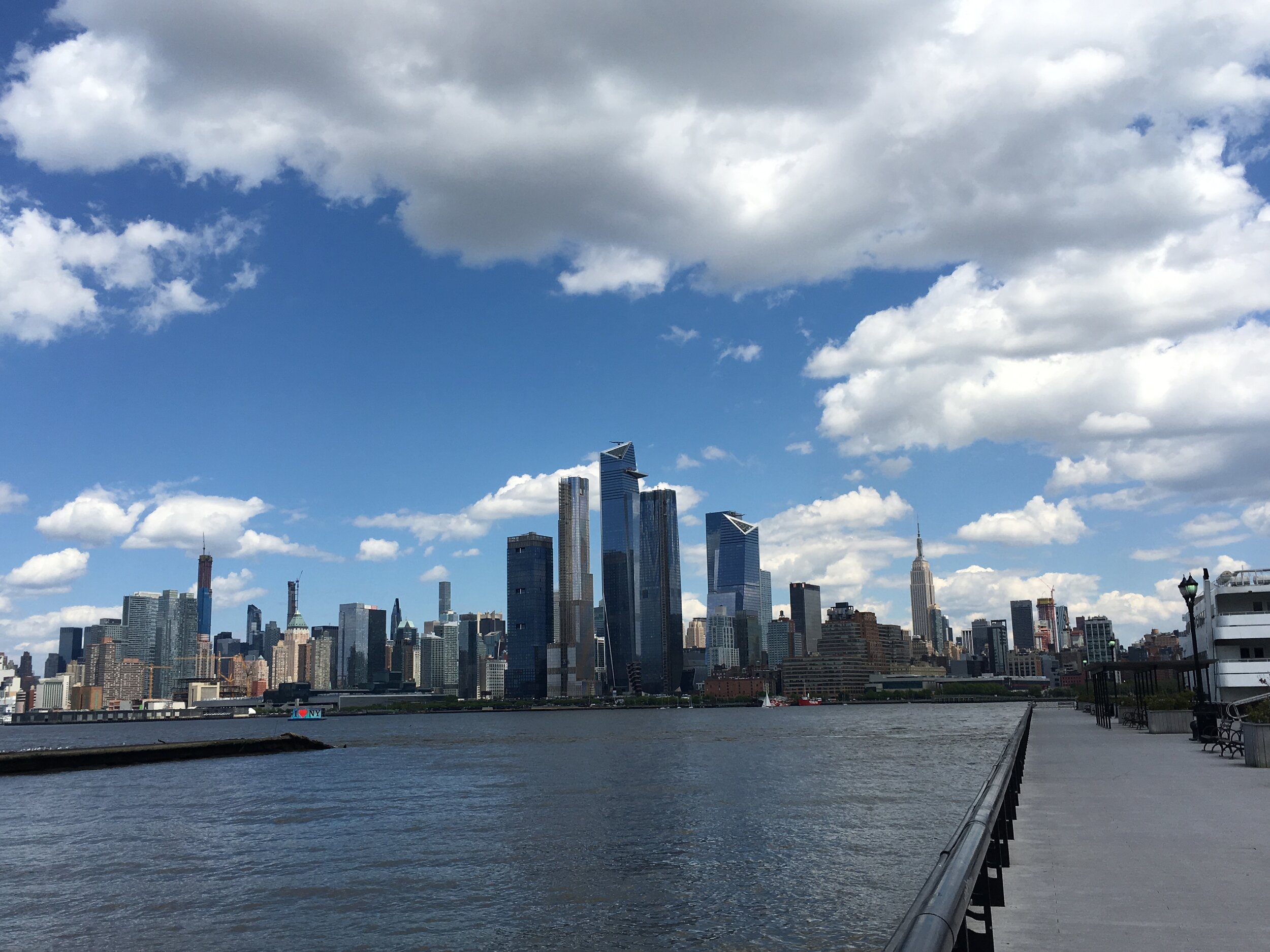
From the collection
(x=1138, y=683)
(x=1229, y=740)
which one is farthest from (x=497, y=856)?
(x=1138, y=683)

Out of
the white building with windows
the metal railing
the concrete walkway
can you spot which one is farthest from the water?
the white building with windows

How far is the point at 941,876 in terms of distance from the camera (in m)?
6.76

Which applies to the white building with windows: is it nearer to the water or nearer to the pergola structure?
the pergola structure

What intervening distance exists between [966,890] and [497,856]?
87.3ft

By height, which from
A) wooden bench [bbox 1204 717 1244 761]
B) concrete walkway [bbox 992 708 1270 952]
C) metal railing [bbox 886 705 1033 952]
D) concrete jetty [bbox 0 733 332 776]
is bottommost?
concrete jetty [bbox 0 733 332 776]

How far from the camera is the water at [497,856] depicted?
2120 cm

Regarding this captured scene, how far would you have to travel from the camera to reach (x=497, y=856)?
100ft

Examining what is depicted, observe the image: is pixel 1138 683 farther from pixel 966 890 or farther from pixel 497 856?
pixel 966 890

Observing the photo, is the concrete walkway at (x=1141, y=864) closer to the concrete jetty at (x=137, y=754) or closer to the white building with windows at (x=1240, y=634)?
the white building with windows at (x=1240, y=634)

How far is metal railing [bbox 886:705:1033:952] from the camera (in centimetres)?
548

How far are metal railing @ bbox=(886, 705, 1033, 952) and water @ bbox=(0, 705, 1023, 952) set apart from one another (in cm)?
654

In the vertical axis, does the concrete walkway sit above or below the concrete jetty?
above

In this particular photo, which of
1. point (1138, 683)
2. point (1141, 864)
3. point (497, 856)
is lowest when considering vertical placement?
point (497, 856)

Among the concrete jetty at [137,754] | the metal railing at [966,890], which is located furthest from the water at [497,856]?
the concrete jetty at [137,754]
